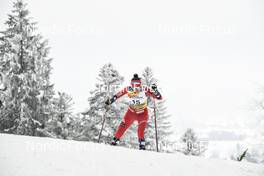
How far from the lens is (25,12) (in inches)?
792

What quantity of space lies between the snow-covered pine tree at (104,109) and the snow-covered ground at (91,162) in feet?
41.2

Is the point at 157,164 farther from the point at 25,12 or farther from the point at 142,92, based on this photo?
the point at 25,12

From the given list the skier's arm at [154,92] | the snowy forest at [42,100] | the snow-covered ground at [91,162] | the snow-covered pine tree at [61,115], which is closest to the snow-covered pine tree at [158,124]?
the snowy forest at [42,100]

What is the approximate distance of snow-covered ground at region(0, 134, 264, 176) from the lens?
654cm

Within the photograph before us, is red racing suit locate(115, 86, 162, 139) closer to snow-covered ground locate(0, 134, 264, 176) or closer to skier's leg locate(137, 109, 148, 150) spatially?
skier's leg locate(137, 109, 148, 150)

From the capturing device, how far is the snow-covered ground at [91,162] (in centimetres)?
654

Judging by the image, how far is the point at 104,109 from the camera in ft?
70.3

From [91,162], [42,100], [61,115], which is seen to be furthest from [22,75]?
[91,162]

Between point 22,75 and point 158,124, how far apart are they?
11.3 meters

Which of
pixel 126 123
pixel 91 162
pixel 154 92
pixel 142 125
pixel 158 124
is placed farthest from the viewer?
pixel 158 124

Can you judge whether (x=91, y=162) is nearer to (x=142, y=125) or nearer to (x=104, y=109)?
(x=142, y=125)

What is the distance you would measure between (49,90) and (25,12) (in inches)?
223

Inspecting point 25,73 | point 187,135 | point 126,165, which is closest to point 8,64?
point 25,73

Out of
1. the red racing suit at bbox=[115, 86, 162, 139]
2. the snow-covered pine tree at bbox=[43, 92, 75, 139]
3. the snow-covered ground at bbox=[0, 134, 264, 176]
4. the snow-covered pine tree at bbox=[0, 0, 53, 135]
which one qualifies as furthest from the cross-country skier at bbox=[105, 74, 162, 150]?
the snow-covered pine tree at bbox=[43, 92, 75, 139]
